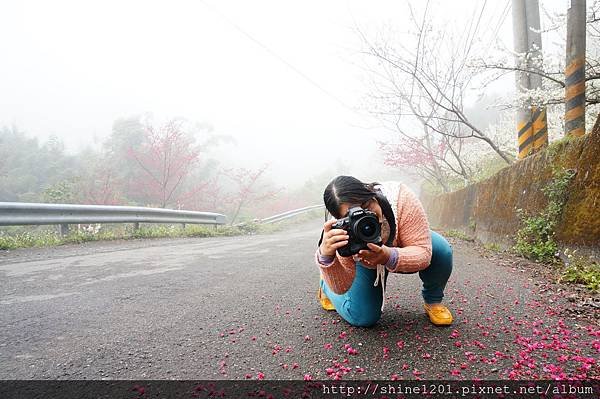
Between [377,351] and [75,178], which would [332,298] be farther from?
[75,178]

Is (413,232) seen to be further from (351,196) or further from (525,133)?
(525,133)

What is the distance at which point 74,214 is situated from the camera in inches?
224

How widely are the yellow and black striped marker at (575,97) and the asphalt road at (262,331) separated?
2232mm

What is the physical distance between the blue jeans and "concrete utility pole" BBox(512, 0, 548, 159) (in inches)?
214

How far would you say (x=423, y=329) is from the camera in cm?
197

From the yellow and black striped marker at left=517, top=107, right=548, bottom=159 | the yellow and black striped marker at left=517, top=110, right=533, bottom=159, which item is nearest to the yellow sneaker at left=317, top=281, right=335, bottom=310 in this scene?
the yellow and black striped marker at left=517, top=107, right=548, bottom=159

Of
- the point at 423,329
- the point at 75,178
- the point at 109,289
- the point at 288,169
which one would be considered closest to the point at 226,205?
the point at 75,178

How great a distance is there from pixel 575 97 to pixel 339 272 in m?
4.32

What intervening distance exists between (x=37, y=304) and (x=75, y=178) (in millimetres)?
13895

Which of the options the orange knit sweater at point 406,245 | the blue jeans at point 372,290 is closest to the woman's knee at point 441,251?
the blue jeans at point 372,290

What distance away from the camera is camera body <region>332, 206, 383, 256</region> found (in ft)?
5.14

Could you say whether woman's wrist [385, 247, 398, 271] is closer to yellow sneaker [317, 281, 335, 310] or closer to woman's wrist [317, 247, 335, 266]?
woman's wrist [317, 247, 335, 266]

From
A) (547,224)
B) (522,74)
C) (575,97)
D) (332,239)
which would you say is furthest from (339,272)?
(522,74)

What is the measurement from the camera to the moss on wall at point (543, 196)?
2979 millimetres
